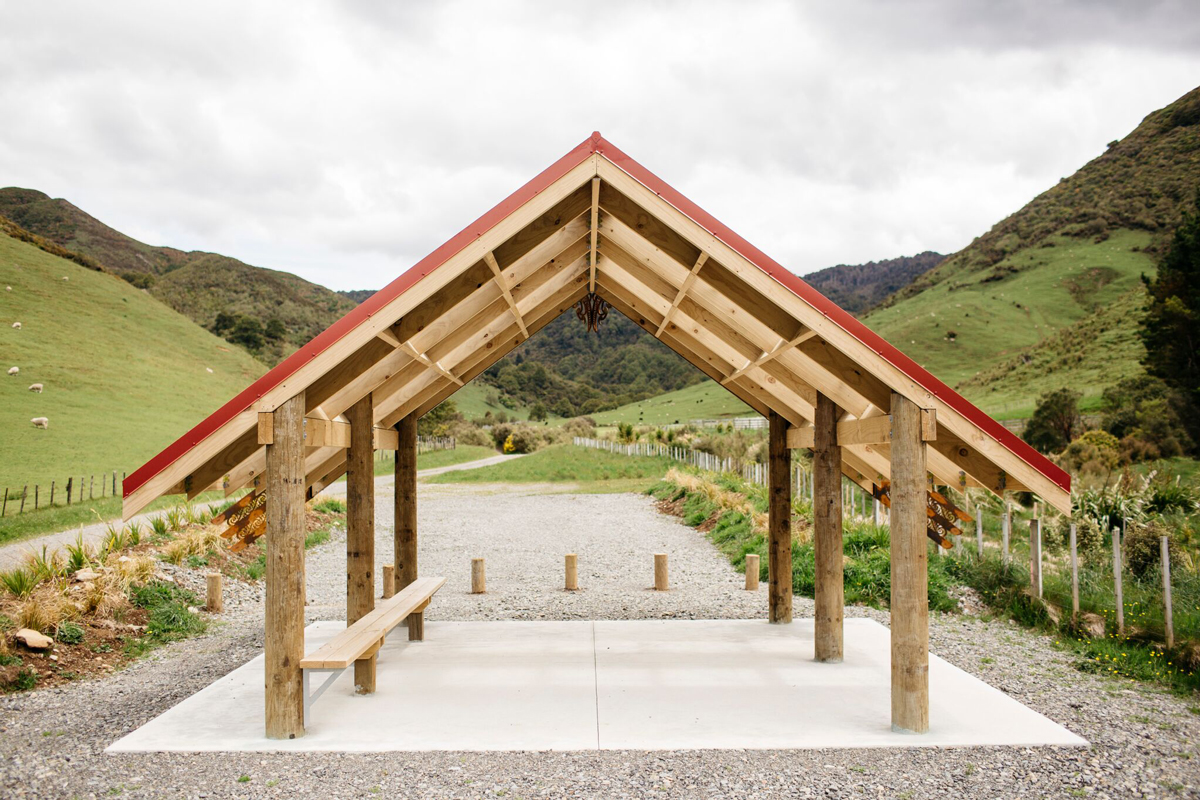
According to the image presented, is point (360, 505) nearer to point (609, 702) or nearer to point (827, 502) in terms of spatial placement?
point (609, 702)

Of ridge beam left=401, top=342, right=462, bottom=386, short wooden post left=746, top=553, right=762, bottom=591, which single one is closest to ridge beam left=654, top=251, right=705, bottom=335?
ridge beam left=401, top=342, right=462, bottom=386

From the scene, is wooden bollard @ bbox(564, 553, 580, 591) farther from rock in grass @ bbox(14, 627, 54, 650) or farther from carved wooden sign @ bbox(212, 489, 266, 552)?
rock in grass @ bbox(14, 627, 54, 650)

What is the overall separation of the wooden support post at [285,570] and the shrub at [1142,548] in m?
9.53

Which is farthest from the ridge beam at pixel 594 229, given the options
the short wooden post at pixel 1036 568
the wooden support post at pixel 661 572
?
the short wooden post at pixel 1036 568

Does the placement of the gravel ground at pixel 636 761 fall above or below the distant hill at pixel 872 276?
below

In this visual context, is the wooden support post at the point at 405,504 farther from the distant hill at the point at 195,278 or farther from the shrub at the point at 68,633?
the distant hill at the point at 195,278

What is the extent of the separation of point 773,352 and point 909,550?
1.64m

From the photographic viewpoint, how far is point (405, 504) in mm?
7570

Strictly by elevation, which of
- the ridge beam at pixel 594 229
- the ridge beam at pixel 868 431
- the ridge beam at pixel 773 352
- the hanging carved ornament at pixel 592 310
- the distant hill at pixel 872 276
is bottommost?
the ridge beam at pixel 868 431

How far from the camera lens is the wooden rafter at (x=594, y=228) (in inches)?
181

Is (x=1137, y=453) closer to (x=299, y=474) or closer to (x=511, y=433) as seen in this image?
(x=299, y=474)

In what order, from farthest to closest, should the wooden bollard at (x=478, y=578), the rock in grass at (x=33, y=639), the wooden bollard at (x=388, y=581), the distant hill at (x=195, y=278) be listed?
the distant hill at (x=195, y=278) < the wooden bollard at (x=478, y=578) < the wooden bollard at (x=388, y=581) < the rock in grass at (x=33, y=639)

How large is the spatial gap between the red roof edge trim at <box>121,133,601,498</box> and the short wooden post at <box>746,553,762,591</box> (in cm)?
713

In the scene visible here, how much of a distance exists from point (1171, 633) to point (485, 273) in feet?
21.6
